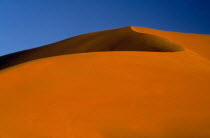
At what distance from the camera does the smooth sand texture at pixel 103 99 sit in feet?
17.5

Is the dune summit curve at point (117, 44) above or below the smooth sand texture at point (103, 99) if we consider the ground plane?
above

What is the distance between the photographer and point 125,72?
8156 mm

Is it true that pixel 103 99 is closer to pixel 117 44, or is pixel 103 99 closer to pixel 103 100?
pixel 103 100

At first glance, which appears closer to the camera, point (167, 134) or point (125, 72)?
point (167, 134)

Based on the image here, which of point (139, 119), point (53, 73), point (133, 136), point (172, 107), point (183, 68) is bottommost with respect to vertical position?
point (133, 136)

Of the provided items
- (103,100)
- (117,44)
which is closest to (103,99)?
(103,100)

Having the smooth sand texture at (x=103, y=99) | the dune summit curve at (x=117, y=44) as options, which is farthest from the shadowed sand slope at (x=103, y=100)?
the dune summit curve at (x=117, y=44)

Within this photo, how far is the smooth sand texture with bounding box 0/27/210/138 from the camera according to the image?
17.5 ft

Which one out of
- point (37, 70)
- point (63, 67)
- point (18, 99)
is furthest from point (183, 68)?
point (18, 99)

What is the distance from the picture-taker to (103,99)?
652cm

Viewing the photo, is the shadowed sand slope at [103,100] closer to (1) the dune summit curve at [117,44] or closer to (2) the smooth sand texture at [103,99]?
(2) the smooth sand texture at [103,99]

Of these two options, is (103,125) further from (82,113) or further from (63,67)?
(63,67)

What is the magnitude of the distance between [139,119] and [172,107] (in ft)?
3.19

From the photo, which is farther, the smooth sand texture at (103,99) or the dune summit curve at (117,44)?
the dune summit curve at (117,44)
